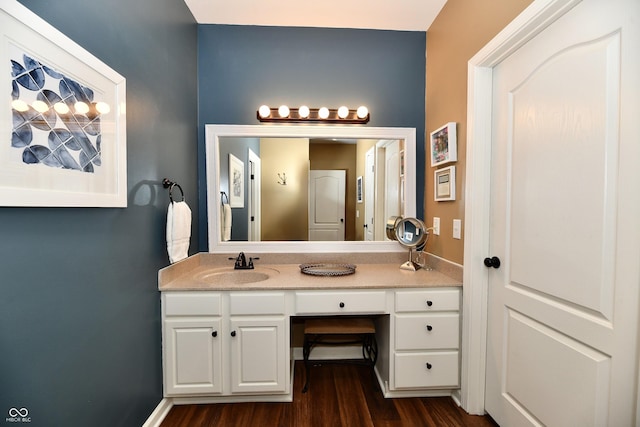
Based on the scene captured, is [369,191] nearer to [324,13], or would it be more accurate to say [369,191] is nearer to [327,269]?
[327,269]

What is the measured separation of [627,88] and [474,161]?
2.21 ft

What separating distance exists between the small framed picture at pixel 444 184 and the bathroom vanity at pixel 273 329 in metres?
0.56

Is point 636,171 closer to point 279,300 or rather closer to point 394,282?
point 394,282

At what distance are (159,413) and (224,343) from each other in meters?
0.51

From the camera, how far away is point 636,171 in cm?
87

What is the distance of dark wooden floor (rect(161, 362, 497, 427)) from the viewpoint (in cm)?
154

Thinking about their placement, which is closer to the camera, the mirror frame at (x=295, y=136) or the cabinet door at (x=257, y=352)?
the cabinet door at (x=257, y=352)

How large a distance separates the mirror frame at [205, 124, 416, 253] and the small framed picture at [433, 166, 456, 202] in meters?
0.23

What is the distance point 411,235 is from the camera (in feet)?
6.75

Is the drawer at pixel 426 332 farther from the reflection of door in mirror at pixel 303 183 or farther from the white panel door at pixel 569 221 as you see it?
the reflection of door in mirror at pixel 303 183

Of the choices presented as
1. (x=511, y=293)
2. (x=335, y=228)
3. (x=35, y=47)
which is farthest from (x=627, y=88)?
(x=35, y=47)

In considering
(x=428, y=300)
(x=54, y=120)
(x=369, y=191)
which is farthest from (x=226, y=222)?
(x=428, y=300)

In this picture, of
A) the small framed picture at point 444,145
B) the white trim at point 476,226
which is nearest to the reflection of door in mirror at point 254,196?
the small framed picture at point 444,145

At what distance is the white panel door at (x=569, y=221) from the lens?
0.90m
